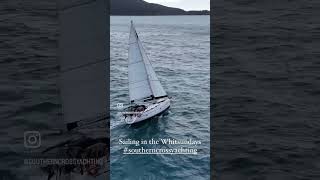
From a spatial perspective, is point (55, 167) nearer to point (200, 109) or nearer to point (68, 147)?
point (68, 147)

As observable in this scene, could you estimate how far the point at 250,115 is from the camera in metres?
11.1

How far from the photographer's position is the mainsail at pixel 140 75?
1107 centimetres

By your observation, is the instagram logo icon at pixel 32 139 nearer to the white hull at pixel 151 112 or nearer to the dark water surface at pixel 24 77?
the dark water surface at pixel 24 77

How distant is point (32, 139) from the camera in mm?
10406

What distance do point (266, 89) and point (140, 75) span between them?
3.28 meters

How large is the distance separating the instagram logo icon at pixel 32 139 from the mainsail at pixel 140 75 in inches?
93.3

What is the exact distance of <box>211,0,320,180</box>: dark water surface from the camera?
33.5 ft

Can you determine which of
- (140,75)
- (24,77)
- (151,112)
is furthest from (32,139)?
(140,75)

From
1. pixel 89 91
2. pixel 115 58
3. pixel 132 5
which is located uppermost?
pixel 132 5

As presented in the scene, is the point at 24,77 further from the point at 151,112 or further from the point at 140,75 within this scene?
the point at 151,112

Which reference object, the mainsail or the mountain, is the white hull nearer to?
the mainsail

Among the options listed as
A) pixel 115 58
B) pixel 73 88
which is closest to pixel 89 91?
pixel 73 88

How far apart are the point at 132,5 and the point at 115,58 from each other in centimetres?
131

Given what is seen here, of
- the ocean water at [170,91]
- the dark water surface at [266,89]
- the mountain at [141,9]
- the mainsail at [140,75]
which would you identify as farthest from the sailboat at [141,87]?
the dark water surface at [266,89]
